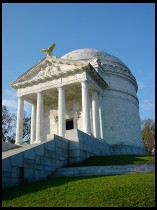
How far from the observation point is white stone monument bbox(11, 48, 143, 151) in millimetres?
27828

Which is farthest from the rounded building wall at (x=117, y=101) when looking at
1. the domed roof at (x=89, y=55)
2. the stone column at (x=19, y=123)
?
the stone column at (x=19, y=123)

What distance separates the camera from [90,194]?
10539 millimetres

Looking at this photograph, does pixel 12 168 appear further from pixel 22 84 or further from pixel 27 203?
pixel 22 84

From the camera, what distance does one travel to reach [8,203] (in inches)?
408

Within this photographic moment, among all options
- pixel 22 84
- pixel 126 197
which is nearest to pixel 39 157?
pixel 126 197

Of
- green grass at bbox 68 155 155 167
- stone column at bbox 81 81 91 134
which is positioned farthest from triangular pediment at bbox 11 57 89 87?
green grass at bbox 68 155 155 167

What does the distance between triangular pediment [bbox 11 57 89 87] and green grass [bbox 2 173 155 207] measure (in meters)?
17.3

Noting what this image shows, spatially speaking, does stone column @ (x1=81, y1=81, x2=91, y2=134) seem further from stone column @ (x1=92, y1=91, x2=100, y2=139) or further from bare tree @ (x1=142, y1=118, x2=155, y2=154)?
bare tree @ (x1=142, y1=118, x2=155, y2=154)

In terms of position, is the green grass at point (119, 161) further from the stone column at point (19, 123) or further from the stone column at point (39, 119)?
the stone column at point (19, 123)

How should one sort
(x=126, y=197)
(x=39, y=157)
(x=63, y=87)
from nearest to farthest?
(x=126, y=197)
(x=39, y=157)
(x=63, y=87)

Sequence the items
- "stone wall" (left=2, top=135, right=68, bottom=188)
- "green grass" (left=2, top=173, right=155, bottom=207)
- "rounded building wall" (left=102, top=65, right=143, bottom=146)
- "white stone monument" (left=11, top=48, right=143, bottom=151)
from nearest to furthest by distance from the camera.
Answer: "green grass" (left=2, top=173, right=155, bottom=207), "stone wall" (left=2, top=135, right=68, bottom=188), "white stone monument" (left=11, top=48, right=143, bottom=151), "rounded building wall" (left=102, top=65, right=143, bottom=146)

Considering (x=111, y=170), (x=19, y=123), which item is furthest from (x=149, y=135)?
(x=111, y=170)

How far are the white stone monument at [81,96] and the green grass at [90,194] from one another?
13562 mm

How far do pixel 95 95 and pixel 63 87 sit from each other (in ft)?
13.0
